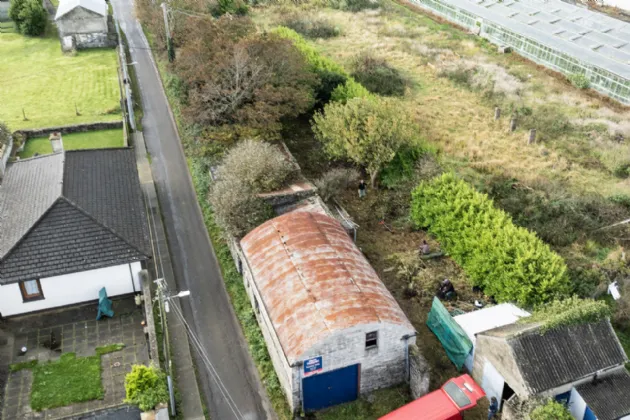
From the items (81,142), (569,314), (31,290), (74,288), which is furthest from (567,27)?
(31,290)

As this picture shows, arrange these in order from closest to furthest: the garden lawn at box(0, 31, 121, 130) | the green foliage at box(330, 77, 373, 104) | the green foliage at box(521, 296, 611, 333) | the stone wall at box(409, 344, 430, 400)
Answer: the green foliage at box(521, 296, 611, 333) < the stone wall at box(409, 344, 430, 400) < the green foliage at box(330, 77, 373, 104) < the garden lawn at box(0, 31, 121, 130)

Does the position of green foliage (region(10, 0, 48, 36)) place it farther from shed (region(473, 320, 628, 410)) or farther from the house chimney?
shed (region(473, 320, 628, 410))

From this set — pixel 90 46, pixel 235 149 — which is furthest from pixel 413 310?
pixel 90 46

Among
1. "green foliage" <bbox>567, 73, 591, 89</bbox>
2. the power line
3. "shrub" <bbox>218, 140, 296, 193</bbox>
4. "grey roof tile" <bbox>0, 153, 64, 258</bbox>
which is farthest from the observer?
"green foliage" <bbox>567, 73, 591, 89</bbox>

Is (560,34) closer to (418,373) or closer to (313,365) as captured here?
(418,373)

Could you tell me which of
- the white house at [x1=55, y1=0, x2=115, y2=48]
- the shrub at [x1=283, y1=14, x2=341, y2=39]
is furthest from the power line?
the shrub at [x1=283, y1=14, x2=341, y2=39]

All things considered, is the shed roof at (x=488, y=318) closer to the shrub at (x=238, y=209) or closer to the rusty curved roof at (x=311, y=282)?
the rusty curved roof at (x=311, y=282)

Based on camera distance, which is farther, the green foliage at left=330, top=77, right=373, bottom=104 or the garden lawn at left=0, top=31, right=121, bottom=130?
the garden lawn at left=0, top=31, right=121, bottom=130

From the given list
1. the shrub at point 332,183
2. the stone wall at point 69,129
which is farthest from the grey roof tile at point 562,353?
the stone wall at point 69,129
